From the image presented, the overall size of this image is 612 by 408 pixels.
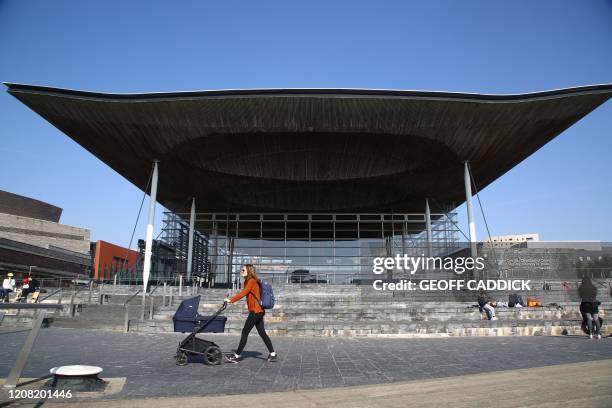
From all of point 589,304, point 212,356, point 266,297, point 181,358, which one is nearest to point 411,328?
point 589,304

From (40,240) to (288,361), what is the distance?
53794mm

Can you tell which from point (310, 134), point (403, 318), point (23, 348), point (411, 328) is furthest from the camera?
point (310, 134)

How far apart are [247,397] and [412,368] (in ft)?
10.2

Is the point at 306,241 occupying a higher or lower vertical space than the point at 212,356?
higher

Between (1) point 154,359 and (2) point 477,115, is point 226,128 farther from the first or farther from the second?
(1) point 154,359

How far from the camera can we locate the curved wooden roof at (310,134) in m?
20.9

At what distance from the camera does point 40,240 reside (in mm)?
52031

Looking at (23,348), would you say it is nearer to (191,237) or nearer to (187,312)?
(187,312)

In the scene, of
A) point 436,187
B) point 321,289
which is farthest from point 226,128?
point 436,187

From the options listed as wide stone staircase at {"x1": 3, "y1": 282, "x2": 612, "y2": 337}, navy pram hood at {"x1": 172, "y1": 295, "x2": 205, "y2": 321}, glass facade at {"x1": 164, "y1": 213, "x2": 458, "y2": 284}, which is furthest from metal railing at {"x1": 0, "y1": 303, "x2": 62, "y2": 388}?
glass facade at {"x1": 164, "y1": 213, "x2": 458, "y2": 284}

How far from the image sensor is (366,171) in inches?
1155

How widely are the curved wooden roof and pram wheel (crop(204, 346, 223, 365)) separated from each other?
50.2 ft

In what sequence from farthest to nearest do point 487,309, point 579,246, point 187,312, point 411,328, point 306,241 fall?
point 579,246
point 306,241
point 487,309
point 411,328
point 187,312

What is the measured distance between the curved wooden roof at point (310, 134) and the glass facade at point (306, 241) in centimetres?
225
